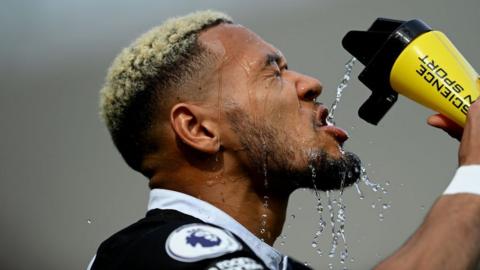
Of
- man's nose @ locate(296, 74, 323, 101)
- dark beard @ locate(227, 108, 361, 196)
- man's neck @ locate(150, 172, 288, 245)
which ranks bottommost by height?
man's neck @ locate(150, 172, 288, 245)

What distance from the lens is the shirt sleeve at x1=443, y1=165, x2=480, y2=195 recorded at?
3.95ft

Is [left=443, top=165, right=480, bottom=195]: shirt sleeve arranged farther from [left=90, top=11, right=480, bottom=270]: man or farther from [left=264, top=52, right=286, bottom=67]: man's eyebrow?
[left=264, top=52, right=286, bottom=67]: man's eyebrow

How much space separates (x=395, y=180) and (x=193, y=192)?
1.92m

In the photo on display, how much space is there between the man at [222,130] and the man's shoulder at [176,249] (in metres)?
0.11

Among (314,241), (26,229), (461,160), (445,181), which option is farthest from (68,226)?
(461,160)

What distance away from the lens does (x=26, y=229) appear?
3.96 m

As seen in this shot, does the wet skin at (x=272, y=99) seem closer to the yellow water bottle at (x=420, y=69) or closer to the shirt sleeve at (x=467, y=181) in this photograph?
the yellow water bottle at (x=420, y=69)

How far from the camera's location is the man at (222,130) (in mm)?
1506

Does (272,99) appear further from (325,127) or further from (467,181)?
(467,181)

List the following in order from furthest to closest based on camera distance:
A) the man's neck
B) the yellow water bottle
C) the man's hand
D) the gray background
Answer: the gray background < the man's neck < the yellow water bottle < the man's hand

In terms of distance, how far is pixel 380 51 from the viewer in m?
1.44

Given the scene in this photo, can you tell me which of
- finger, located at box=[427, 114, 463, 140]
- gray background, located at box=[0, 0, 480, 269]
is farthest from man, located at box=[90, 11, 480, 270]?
gray background, located at box=[0, 0, 480, 269]

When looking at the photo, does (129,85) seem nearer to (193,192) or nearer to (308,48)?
(193,192)

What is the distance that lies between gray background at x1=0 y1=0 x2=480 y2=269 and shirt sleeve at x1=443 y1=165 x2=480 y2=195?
205 centimetres
